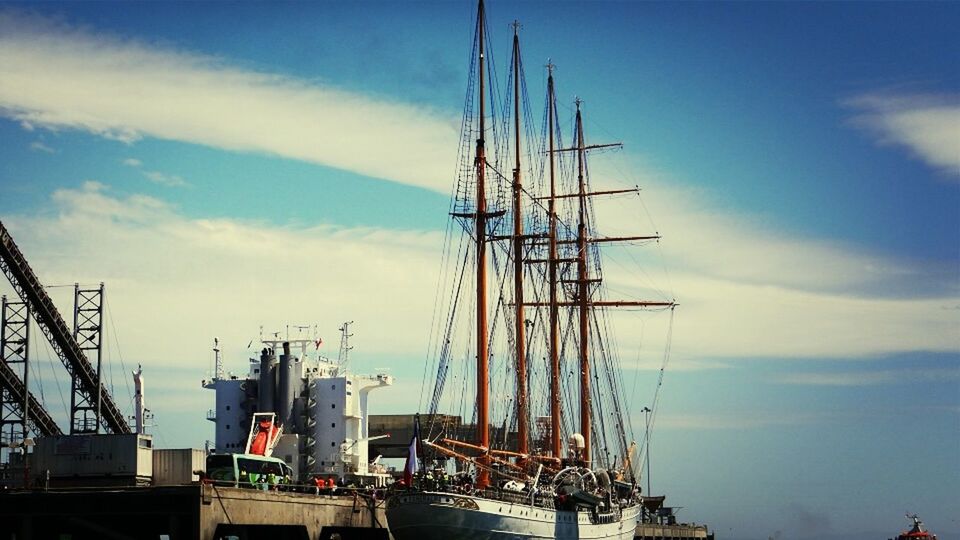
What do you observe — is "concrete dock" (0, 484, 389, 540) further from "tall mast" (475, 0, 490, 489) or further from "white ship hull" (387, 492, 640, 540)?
"tall mast" (475, 0, 490, 489)

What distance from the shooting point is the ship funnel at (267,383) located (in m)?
81.4

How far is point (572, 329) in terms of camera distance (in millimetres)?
103250

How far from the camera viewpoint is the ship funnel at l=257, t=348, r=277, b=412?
81.4 metres

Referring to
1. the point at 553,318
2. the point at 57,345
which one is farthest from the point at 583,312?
the point at 57,345

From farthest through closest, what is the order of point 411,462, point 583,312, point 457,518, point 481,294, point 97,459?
1. point 583,312
2. point 481,294
3. point 411,462
4. point 457,518
5. point 97,459

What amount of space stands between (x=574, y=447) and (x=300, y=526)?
27494 mm

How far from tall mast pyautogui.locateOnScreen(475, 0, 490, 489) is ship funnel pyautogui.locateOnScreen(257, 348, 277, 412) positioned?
1489cm

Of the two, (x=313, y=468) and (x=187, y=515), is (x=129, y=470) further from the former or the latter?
(x=313, y=468)

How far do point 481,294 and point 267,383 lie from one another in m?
16.3

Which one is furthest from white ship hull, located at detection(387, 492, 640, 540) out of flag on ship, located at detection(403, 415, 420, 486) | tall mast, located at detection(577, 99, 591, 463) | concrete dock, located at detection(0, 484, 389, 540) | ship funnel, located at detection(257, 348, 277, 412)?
tall mast, located at detection(577, 99, 591, 463)

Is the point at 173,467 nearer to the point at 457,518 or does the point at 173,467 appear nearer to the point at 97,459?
the point at 97,459

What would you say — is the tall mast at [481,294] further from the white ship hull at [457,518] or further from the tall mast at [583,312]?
the tall mast at [583,312]

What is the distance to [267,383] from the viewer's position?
81.8 meters

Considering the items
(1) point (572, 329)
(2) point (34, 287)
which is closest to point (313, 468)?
(2) point (34, 287)
